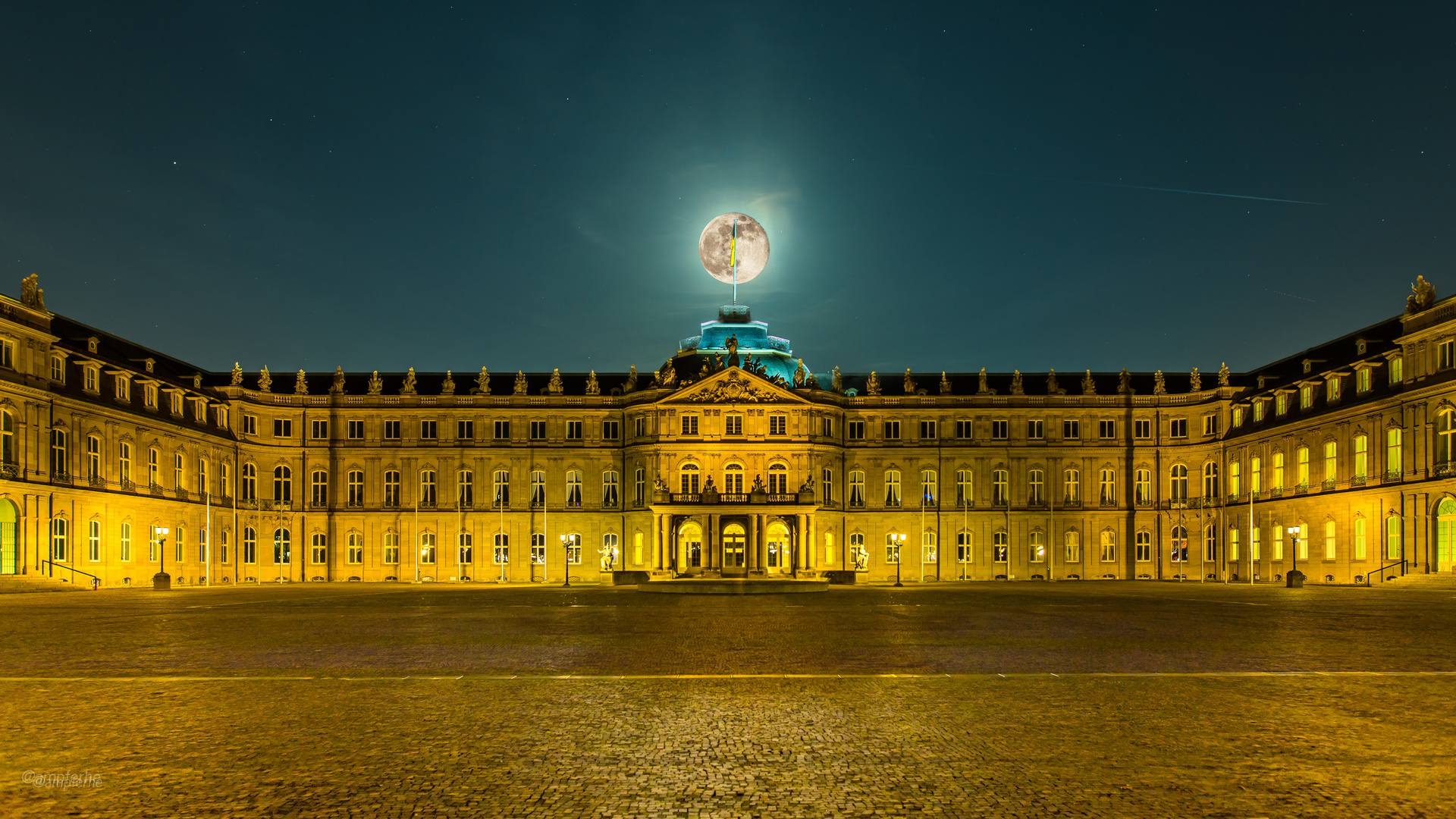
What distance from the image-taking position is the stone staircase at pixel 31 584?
49750 millimetres

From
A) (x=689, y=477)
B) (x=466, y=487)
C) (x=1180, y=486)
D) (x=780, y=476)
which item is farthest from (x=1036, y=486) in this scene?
(x=466, y=487)

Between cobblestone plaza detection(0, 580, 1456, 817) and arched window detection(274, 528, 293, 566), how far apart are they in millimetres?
61631

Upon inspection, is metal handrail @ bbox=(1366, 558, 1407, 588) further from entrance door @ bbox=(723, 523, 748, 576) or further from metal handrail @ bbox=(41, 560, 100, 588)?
metal handrail @ bbox=(41, 560, 100, 588)

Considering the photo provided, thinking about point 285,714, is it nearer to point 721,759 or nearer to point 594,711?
point 594,711

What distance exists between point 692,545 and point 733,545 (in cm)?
332

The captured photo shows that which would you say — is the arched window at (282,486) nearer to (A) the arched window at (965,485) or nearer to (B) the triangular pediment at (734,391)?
(B) the triangular pediment at (734,391)

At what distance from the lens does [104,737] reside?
1286 centimetres

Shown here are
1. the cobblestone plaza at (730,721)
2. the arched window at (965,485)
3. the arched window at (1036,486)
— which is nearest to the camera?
the cobblestone plaza at (730,721)

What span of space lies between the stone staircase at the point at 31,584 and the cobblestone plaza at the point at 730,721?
27290mm

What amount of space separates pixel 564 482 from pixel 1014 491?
37.2 metres

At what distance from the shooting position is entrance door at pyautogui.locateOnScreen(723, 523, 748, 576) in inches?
3314

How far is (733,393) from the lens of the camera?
3356 inches

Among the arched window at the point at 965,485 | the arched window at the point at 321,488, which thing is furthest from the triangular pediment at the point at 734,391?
the arched window at the point at 321,488

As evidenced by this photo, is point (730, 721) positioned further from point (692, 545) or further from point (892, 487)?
point (892, 487)
